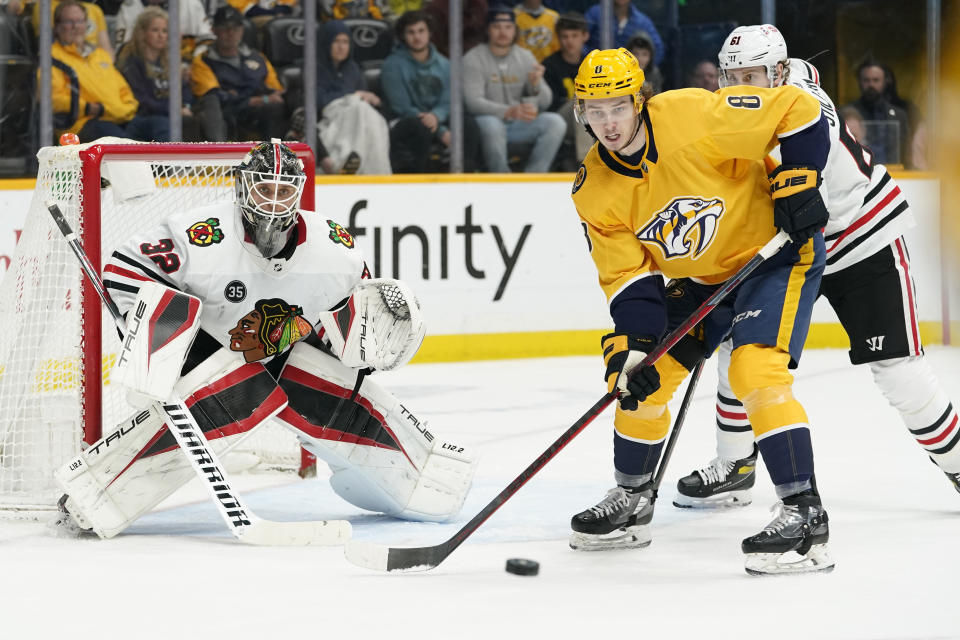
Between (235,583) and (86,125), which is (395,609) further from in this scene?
(86,125)

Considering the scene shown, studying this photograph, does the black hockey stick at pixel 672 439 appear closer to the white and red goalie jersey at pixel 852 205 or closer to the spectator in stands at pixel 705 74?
the white and red goalie jersey at pixel 852 205

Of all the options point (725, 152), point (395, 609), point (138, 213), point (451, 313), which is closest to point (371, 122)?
point (451, 313)

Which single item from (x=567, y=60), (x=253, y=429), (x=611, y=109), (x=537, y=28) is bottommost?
(x=253, y=429)

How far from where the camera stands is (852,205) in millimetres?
3250

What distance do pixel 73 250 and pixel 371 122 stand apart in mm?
2977

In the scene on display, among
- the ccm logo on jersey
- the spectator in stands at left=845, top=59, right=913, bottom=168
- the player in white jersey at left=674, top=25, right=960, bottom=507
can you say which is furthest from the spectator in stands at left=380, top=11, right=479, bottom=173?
the ccm logo on jersey

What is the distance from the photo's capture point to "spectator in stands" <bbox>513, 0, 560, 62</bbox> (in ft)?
21.2

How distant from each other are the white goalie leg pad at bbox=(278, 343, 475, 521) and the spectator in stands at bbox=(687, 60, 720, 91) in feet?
12.6

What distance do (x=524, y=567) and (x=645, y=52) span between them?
4.30 metres

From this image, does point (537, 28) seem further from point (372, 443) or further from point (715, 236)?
point (715, 236)

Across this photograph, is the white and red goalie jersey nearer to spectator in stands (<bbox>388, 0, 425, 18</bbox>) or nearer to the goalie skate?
the goalie skate

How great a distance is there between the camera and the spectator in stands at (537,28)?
6457mm

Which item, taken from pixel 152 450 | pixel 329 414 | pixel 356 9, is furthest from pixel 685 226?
pixel 356 9

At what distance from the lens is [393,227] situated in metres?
6.01
